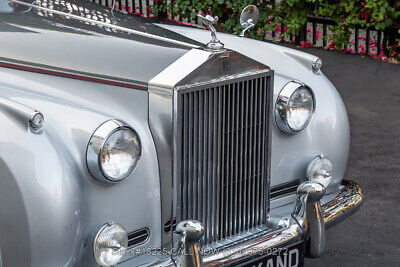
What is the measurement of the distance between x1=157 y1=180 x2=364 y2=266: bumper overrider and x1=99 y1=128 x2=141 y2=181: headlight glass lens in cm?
29

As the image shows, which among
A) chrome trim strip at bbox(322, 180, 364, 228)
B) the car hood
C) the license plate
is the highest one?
the car hood

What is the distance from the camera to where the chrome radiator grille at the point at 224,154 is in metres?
2.78

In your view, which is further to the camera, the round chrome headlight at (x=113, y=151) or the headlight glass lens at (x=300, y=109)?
the headlight glass lens at (x=300, y=109)

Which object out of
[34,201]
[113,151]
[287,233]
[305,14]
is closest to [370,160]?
[287,233]

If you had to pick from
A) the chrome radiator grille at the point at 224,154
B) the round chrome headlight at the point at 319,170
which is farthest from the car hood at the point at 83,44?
the round chrome headlight at the point at 319,170

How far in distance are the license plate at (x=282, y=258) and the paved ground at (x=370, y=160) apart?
86 cm

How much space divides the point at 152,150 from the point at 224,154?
1.09 ft

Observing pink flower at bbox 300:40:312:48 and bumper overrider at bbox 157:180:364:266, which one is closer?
bumper overrider at bbox 157:180:364:266

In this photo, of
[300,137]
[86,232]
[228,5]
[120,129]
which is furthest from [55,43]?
[228,5]

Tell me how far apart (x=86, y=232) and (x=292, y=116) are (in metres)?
1.17

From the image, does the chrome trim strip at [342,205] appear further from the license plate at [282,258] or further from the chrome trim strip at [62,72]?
the chrome trim strip at [62,72]

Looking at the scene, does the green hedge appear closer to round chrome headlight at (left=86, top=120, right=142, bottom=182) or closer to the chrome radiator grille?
the chrome radiator grille

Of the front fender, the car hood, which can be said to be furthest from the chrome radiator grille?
the front fender

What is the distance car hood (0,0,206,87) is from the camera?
2.91 m
